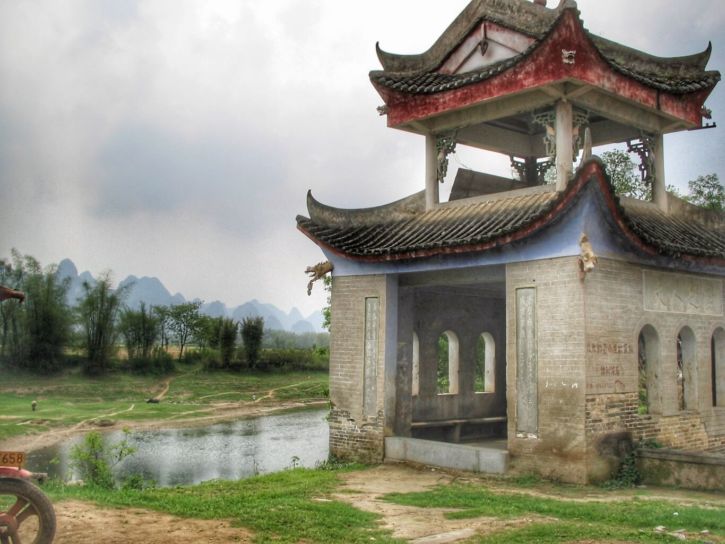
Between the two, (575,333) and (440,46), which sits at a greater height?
(440,46)

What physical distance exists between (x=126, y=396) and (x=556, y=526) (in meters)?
31.6

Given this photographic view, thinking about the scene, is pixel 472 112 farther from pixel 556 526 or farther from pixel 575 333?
pixel 556 526

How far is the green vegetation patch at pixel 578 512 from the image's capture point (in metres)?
7.17

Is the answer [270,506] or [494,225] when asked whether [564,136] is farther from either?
[270,506]

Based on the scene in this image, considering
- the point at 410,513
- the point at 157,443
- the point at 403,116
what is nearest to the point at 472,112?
the point at 403,116

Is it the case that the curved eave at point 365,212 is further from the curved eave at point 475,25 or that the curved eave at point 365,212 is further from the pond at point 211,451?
the pond at point 211,451

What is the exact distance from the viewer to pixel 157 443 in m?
25.1

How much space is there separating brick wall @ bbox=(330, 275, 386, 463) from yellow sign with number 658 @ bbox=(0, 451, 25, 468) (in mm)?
7420

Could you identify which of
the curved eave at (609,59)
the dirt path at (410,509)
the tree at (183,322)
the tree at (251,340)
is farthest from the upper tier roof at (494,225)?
the tree at (183,322)

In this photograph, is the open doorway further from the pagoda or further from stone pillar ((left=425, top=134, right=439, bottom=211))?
stone pillar ((left=425, top=134, right=439, bottom=211))

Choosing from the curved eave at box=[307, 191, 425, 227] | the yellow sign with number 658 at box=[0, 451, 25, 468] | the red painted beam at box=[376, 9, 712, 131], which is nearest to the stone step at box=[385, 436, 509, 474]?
the curved eave at box=[307, 191, 425, 227]

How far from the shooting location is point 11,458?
19.2 ft

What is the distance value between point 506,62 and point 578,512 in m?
6.72

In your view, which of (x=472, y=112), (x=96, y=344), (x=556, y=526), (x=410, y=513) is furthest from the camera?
(x=96, y=344)
